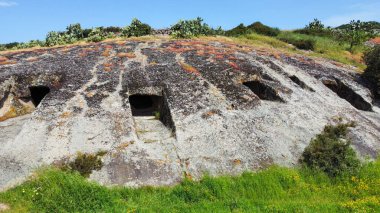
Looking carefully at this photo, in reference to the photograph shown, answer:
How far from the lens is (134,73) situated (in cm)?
2136

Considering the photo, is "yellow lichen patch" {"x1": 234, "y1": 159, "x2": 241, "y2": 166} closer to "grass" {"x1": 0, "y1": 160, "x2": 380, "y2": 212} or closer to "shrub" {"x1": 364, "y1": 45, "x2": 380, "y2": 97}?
"grass" {"x1": 0, "y1": 160, "x2": 380, "y2": 212}

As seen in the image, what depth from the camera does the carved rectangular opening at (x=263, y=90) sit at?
67.8 feet

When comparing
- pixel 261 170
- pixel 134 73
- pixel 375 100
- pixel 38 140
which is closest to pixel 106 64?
pixel 134 73

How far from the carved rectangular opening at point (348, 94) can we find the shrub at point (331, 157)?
302 inches

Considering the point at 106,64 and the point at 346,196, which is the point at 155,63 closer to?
the point at 106,64

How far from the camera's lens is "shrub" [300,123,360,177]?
51.2 ft

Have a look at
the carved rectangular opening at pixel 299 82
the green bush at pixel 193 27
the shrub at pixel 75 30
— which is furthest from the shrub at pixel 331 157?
the shrub at pixel 75 30

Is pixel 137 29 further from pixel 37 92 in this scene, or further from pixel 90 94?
pixel 90 94

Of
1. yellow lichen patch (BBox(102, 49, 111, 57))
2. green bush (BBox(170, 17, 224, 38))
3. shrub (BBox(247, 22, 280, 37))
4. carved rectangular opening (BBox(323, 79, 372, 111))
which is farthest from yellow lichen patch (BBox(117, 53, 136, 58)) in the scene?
shrub (BBox(247, 22, 280, 37))

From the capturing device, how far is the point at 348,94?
24375mm

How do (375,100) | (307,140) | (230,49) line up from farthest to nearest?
(230,49) → (375,100) → (307,140)

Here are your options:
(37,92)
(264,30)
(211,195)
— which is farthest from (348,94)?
(264,30)

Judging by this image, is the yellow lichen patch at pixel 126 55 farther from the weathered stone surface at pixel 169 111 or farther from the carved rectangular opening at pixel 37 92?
the carved rectangular opening at pixel 37 92

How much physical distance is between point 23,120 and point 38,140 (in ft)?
10.2
